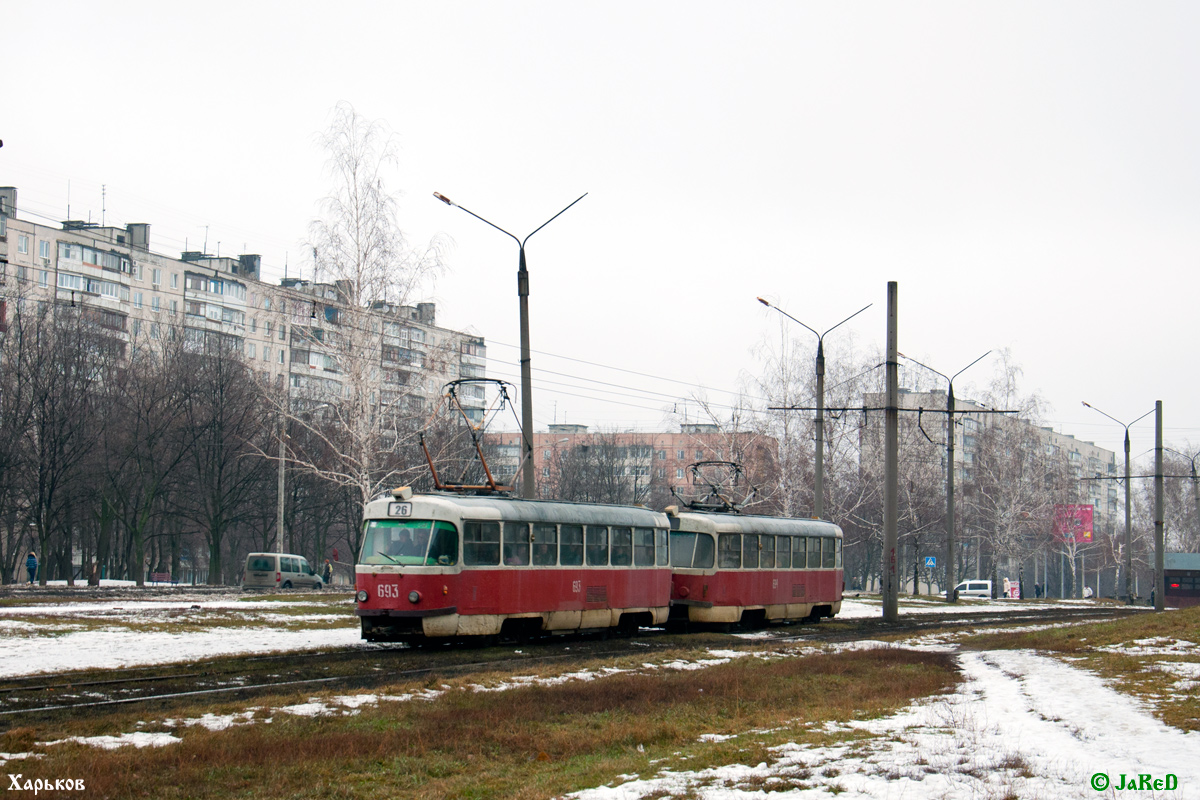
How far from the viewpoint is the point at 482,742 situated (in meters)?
10.2

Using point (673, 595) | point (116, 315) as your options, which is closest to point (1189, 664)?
point (673, 595)

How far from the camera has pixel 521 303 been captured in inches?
1014

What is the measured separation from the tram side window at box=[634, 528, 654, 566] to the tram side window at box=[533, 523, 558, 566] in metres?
2.78

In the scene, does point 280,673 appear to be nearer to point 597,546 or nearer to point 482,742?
point 482,742

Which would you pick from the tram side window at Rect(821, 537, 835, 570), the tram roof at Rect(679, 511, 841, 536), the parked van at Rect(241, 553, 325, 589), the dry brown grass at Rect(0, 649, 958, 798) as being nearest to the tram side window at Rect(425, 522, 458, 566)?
the dry brown grass at Rect(0, 649, 958, 798)

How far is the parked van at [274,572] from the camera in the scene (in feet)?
164

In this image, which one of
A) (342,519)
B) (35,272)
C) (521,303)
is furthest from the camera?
(35,272)

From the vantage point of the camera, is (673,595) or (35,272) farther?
(35,272)

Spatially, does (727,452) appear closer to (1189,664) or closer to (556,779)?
(1189,664)

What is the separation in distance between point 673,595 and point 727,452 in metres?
29.3

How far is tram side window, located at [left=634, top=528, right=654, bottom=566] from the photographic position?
79.7ft

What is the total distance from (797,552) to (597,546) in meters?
8.62

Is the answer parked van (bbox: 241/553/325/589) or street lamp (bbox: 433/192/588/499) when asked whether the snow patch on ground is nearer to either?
street lamp (bbox: 433/192/588/499)

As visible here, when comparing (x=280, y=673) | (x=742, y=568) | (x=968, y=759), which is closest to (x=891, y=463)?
(x=742, y=568)
